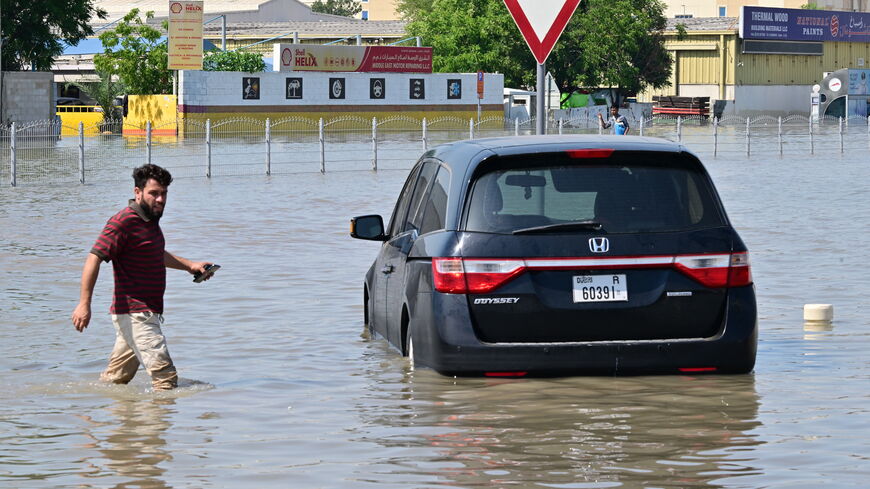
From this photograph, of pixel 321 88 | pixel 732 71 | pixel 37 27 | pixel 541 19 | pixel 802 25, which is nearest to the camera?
pixel 541 19

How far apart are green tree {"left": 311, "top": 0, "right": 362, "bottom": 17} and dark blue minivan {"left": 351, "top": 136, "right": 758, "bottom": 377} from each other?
167 metres

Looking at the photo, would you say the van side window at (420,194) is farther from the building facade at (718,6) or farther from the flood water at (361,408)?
the building facade at (718,6)

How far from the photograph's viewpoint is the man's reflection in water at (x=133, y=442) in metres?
6.63

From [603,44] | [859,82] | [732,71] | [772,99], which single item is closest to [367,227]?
[603,44]

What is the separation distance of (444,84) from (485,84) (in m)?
2.37

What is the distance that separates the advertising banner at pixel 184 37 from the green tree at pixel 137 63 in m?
3.38

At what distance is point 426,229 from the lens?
8.80 metres

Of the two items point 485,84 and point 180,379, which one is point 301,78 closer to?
point 485,84

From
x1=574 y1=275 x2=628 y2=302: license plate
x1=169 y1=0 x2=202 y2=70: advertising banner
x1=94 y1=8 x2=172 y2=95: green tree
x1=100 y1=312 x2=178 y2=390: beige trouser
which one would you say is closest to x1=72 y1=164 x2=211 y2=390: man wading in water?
x1=100 y1=312 x2=178 y2=390: beige trouser

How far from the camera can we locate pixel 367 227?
9773mm

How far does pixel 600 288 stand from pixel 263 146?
43.1 m

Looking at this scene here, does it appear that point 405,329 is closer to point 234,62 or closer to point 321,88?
point 234,62

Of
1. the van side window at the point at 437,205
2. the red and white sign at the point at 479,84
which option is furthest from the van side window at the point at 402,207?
the red and white sign at the point at 479,84

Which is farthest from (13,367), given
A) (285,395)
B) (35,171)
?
(35,171)
